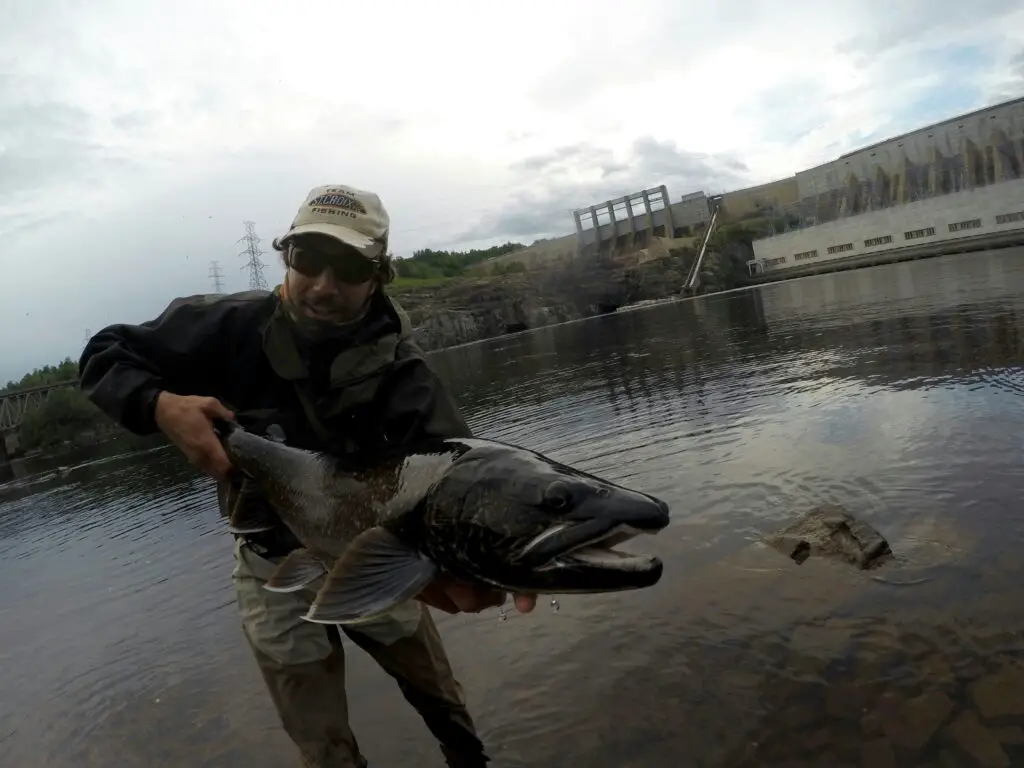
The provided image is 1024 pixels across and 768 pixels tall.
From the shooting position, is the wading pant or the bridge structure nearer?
the wading pant

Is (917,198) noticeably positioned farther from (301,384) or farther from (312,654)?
(312,654)

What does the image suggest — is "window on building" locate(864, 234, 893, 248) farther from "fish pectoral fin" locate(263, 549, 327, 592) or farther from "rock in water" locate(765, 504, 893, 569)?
"fish pectoral fin" locate(263, 549, 327, 592)

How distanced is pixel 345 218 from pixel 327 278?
14.9 inches

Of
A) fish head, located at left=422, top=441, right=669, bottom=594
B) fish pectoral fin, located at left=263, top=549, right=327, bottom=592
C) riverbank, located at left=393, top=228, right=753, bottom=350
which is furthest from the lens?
riverbank, located at left=393, top=228, right=753, bottom=350

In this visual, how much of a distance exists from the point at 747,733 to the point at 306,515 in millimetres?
4474

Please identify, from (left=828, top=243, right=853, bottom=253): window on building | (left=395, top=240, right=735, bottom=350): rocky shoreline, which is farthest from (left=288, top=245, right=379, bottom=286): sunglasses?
(left=828, top=243, right=853, bottom=253): window on building

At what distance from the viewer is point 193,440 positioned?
12.0 ft

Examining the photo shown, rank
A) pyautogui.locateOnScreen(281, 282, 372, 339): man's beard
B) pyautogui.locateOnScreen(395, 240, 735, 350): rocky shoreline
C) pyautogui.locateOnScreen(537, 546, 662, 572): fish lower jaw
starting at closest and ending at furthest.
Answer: pyautogui.locateOnScreen(537, 546, 662, 572): fish lower jaw, pyautogui.locateOnScreen(281, 282, 372, 339): man's beard, pyautogui.locateOnScreen(395, 240, 735, 350): rocky shoreline

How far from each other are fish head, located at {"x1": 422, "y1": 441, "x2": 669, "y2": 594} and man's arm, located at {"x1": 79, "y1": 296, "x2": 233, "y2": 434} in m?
1.92

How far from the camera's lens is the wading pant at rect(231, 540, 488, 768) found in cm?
419

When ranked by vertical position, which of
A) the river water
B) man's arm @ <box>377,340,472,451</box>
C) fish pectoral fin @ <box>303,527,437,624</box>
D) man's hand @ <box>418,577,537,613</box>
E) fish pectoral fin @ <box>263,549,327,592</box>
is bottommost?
the river water

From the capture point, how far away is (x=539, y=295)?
391 feet

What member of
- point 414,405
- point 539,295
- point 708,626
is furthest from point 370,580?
point 539,295

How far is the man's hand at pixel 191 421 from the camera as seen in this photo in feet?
11.9
